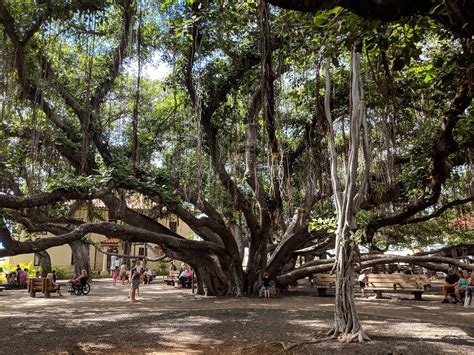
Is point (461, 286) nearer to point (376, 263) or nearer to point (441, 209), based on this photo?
point (441, 209)

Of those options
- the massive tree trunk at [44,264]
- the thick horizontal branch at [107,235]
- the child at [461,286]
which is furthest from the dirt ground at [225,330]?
the massive tree trunk at [44,264]

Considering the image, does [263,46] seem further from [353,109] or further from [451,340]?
[451,340]

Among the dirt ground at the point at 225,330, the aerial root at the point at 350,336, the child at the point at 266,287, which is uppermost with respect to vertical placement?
the child at the point at 266,287

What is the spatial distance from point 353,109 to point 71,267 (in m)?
27.7

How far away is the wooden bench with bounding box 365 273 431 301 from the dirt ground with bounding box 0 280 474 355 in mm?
2061

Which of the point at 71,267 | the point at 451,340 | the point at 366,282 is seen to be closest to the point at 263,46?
the point at 451,340

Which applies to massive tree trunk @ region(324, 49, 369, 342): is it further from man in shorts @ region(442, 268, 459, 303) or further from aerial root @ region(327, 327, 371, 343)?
man in shorts @ region(442, 268, 459, 303)

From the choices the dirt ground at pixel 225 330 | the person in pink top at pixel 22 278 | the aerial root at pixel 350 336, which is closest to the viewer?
the dirt ground at pixel 225 330

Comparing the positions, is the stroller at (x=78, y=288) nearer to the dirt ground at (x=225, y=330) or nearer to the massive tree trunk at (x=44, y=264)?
the dirt ground at (x=225, y=330)

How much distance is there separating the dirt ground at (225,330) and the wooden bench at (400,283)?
81.2 inches

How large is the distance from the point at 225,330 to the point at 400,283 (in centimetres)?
717

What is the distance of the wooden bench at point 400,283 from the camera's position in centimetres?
1151

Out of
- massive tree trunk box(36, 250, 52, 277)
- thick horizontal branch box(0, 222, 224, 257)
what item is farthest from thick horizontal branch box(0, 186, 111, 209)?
massive tree trunk box(36, 250, 52, 277)

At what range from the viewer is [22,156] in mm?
8328
